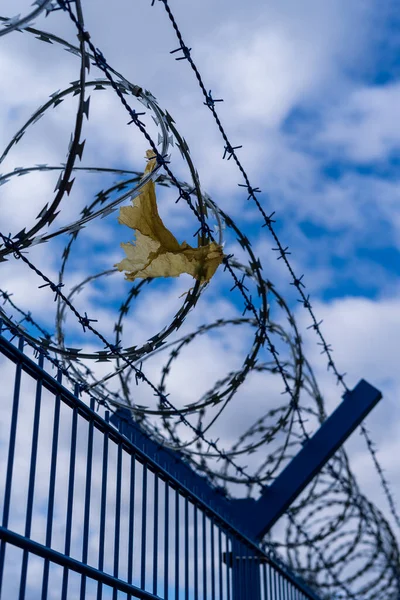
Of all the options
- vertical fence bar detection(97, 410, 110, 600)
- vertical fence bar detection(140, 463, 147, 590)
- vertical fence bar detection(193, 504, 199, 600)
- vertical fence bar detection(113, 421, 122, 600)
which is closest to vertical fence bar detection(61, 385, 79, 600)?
vertical fence bar detection(97, 410, 110, 600)

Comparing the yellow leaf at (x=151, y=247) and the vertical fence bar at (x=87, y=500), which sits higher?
the yellow leaf at (x=151, y=247)

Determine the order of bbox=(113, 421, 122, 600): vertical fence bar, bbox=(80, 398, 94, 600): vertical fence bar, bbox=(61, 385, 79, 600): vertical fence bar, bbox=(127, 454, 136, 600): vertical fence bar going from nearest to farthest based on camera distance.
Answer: bbox=(61, 385, 79, 600): vertical fence bar → bbox=(80, 398, 94, 600): vertical fence bar → bbox=(113, 421, 122, 600): vertical fence bar → bbox=(127, 454, 136, 600): vertical fence bar

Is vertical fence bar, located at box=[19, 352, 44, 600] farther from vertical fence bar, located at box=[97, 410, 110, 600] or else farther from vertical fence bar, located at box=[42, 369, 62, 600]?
vertical fence bar, located at box=[97, 410, 110, 600]

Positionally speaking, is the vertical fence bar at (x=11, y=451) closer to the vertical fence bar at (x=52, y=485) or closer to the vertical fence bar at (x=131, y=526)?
the vertical fence bar at (x=52, y=485)

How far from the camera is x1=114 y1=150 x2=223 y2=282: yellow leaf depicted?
16.4 feet

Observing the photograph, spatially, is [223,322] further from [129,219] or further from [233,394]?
[129,219]

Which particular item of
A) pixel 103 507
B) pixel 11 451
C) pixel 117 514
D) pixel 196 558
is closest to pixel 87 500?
pixel 103 507

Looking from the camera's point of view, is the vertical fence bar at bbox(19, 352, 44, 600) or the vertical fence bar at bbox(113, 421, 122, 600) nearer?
the vertical fence bar at bbox(19, 352, 44, 600)

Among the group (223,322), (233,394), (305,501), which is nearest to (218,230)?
(233,394)

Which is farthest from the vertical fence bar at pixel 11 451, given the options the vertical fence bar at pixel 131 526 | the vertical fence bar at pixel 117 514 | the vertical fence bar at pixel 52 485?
the vertical fence bar at pixel 131 526

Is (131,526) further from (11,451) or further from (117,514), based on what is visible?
(11,451)

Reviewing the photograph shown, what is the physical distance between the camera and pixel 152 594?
5426mm

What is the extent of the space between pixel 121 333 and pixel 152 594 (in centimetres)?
230

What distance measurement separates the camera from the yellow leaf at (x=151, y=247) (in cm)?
499
